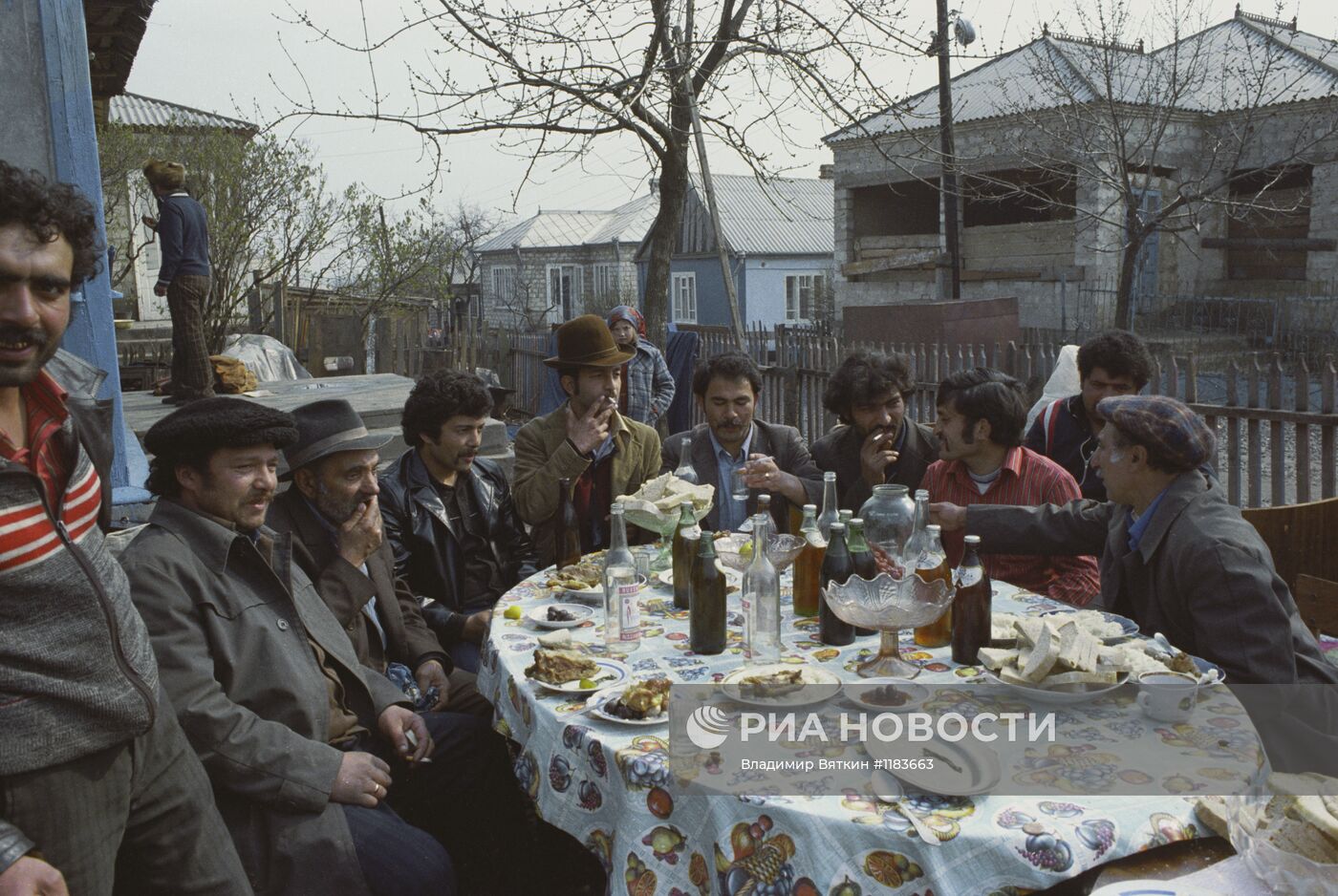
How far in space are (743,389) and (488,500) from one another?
131 cm

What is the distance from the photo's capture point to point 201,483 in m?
2.67

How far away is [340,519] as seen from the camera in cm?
341

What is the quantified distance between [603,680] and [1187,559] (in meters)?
1.75

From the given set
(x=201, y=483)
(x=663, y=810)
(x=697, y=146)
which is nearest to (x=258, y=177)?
(x=697, y=146)

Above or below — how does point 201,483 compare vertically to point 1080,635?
above

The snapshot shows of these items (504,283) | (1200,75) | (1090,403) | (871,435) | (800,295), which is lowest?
(871,435)

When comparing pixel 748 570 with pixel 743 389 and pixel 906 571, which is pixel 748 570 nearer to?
pixel 906 571

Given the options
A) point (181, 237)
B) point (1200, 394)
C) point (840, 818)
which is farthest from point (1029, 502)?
point (1200, 394)

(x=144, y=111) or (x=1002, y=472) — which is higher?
(x=144, y=111)

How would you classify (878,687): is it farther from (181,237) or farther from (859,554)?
(181,237)

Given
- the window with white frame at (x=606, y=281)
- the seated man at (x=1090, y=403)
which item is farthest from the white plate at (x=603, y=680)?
the window with white frame at (x=606, y=281)

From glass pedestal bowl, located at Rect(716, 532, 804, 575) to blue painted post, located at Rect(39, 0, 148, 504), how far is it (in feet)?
9.87

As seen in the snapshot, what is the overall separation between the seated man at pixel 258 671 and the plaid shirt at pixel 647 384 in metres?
5.10

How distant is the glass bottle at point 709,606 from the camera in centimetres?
285
